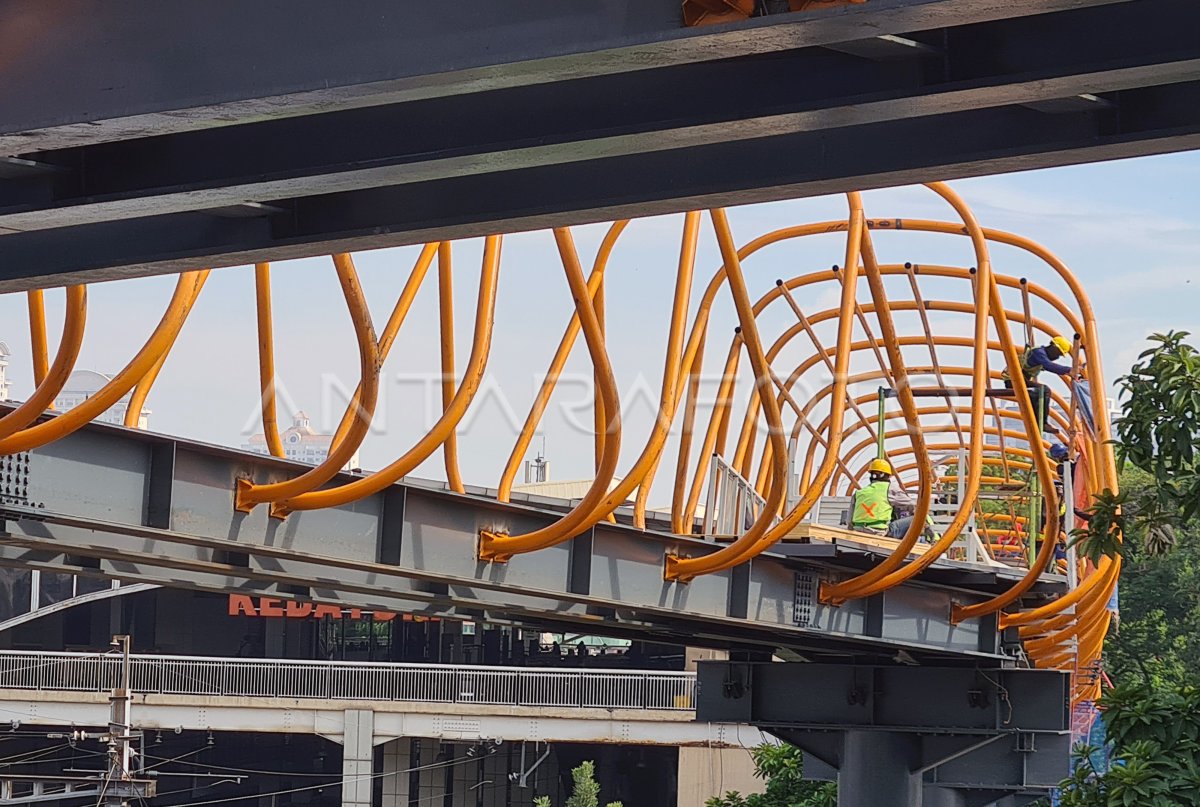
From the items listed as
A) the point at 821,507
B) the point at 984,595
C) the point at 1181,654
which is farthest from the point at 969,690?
the point at 1181,654

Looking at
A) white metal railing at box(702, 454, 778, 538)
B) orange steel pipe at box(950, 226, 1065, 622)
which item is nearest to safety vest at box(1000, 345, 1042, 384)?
orange steel pipe at box(950, 226, 1065, 622)

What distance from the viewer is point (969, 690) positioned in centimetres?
1916

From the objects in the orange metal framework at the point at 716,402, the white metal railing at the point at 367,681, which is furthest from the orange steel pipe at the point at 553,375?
the white metal railing at the point at 367,681

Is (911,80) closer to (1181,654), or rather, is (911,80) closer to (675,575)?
(675,575)

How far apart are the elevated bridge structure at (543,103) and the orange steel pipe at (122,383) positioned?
3402 mm

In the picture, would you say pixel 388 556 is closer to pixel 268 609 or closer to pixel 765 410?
pixel 765 410

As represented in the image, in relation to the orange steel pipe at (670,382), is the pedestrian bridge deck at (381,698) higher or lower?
lower

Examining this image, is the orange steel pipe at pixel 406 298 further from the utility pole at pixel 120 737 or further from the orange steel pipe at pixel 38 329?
the utility pole at pixel 120 737

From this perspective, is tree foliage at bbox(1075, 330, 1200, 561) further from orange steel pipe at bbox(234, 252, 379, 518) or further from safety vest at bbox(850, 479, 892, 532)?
safety vest at bbox(850, 479, 892, 532)

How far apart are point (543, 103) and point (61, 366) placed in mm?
4437

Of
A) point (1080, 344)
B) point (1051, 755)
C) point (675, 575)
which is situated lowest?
point (1051, 755)

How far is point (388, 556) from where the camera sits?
11.5 m

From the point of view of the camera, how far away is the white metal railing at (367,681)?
1619 inches

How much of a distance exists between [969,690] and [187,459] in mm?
11868
